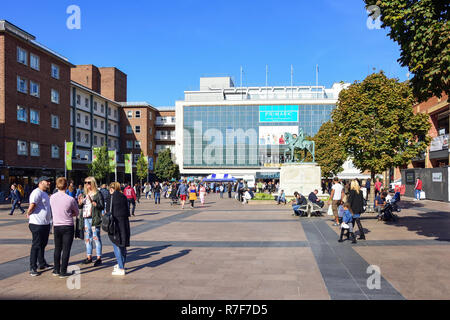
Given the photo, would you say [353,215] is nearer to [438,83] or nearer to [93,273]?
[438,83]

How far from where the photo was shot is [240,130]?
239 feet

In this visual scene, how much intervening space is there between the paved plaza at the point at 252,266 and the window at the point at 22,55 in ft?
98.2

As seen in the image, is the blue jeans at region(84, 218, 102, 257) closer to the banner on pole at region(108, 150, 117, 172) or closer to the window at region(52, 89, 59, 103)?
the banner on pole at region(108, 150, 117, 172)

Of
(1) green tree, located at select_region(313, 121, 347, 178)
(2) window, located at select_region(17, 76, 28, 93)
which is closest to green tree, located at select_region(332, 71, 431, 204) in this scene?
(1) green tree, located at select_region(313, 121, 347, 178)

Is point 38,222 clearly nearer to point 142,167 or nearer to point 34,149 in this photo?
point 34,149

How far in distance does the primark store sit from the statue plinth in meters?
42.9

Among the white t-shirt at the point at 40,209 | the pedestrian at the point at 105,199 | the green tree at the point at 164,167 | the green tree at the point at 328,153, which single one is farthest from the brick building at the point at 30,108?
the white t-shirt at the point at 40,209

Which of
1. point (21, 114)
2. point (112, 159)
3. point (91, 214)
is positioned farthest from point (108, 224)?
point (112, 159)

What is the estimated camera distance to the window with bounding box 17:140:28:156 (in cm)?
3675

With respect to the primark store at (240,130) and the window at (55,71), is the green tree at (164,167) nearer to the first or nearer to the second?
the primark store at (240,130)

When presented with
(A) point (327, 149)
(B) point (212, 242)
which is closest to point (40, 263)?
(B) point (212, 242)

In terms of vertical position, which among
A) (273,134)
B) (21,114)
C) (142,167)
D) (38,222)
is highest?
(273,134)

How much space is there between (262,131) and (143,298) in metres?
67.8

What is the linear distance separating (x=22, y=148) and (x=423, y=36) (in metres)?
37.7
